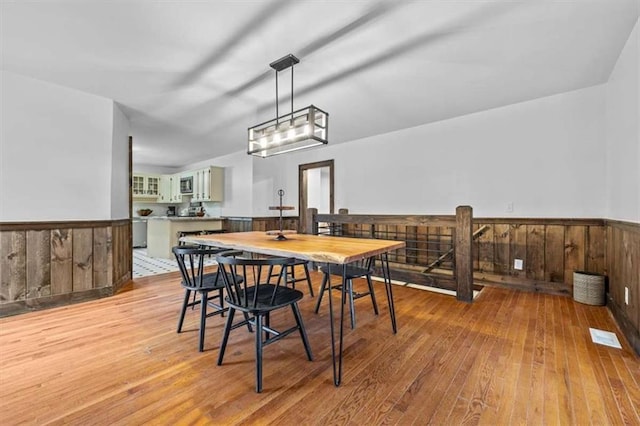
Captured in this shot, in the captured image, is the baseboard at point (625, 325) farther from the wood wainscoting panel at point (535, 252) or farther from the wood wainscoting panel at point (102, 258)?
the wood wainscoting panel at point (102, 258)

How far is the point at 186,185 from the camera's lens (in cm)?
716

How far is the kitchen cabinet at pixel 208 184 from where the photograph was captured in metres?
6.54

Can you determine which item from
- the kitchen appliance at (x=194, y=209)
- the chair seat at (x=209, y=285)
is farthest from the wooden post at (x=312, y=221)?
the kitchen appliance at (x=194, y=209)

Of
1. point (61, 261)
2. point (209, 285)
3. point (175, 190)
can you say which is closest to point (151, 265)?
point (61, 261)

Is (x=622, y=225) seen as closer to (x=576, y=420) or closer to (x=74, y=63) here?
(x=576, y=420)

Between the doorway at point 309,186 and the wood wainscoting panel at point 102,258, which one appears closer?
the wood wainscoting panel at point 102,258

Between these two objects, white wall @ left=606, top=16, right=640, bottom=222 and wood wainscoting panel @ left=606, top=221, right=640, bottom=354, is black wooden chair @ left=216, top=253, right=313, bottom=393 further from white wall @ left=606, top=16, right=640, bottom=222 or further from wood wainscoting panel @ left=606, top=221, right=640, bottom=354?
white wall @ left=606, top=16, right=640, bottom=222

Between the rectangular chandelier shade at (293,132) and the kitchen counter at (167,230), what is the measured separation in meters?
3.93

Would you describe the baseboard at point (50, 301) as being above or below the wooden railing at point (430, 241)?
below

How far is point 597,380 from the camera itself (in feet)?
5.50

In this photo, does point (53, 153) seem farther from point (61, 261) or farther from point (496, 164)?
point (496, 164)

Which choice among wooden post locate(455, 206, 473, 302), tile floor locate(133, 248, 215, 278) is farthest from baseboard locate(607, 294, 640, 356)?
tile floor locate(133, 248, 215, 278)

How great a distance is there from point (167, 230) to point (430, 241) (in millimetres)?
5115

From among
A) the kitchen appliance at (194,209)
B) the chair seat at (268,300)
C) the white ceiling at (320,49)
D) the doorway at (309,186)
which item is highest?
the white ceiling at (320,49)
